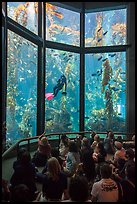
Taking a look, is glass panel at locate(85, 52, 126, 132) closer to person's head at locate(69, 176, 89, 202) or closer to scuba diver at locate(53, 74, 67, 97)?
scuba diver at locate(53, 74, 67, 97)

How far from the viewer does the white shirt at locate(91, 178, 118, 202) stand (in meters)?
2.92

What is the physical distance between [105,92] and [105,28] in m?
2.67

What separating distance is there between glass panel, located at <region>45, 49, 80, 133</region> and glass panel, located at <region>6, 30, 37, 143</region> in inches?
31.8

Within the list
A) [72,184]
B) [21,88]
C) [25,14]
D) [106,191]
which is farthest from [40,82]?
[72,184]

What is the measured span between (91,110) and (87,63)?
6.41 ft

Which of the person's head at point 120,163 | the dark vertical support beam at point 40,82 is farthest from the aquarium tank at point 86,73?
the person's head at point 120,163

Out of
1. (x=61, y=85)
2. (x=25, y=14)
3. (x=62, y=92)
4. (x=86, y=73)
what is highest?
(x=25, y=14)

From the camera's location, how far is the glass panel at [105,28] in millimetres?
11031

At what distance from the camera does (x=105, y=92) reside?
11180 millimetres

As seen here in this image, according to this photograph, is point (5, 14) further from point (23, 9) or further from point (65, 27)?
point (65, 27)

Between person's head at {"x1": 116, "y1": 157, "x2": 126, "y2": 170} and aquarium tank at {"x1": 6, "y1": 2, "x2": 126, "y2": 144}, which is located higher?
aquarium tank at {"x1": 6, "y1": 2, "x2": 126, "y2": 144}

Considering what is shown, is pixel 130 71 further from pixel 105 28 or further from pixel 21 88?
pixel 21 88

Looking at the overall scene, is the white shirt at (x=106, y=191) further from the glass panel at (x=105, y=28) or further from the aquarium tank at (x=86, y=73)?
the glass panel at (x=105, y=28)

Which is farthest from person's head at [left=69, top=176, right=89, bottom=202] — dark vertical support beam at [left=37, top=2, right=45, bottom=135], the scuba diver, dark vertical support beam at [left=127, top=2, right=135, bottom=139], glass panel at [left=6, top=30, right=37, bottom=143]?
dark vertical support beam at [left=127, top=2, right=135, bottom=139]
